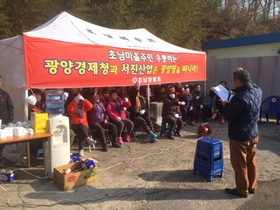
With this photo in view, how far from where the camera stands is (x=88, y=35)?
591cm

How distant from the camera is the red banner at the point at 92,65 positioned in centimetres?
459

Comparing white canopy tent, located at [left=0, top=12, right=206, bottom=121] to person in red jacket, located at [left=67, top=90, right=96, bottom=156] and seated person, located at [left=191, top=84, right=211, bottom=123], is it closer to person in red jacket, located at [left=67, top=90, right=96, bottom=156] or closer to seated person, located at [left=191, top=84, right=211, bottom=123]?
person in red jacket, located at [left=67, top=90, right=96, bottom=156]

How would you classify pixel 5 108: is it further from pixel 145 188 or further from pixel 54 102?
pixel 145 188

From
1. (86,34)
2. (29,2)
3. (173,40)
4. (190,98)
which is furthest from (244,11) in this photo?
(86,34)

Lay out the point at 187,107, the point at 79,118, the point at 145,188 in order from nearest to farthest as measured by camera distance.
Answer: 1. the point at 145,188
2. the point at 79,118
3. the point at 187,107

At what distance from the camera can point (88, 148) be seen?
588 centimetres

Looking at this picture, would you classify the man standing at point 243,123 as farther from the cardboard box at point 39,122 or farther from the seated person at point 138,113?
the seated person at point 138,113

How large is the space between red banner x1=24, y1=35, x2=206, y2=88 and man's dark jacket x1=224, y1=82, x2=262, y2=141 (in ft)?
10.5

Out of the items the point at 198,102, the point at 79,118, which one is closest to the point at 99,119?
the point at 79,118

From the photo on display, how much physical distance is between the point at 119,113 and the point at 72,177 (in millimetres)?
2807

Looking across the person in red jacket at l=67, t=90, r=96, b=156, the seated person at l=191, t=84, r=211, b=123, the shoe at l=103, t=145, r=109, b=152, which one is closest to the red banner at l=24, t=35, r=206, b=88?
the person in red jacket at l=67, t=90, r=96, b=156

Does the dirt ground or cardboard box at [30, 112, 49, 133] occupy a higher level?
cardboard box at [30, 112, 49, 133]

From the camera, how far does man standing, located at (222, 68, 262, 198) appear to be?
3377 millimetres

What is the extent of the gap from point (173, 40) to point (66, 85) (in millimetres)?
9431
